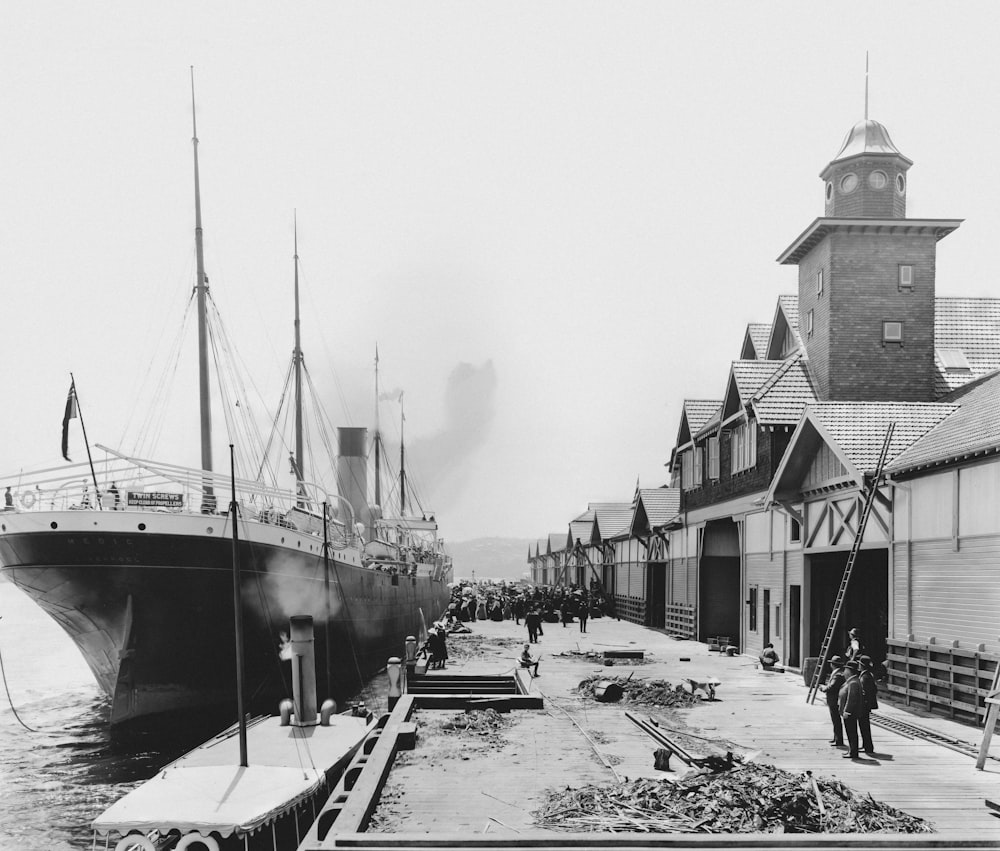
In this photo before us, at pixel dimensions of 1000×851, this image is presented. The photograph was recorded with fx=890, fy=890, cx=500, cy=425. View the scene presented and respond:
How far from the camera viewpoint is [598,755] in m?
13.9

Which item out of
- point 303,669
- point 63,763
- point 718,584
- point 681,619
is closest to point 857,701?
point 303,669

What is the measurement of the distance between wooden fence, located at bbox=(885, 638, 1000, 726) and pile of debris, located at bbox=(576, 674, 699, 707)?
14.8ft

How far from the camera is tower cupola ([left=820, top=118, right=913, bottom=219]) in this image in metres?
29.6

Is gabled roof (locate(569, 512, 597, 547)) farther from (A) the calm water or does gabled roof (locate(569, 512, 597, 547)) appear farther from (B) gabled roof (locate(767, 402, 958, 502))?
(B) gabled roof (locate(767, 402, 958, 502))

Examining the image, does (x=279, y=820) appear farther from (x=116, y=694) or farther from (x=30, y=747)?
(x=30, y=747)

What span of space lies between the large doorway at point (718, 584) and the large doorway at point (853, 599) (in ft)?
30.0

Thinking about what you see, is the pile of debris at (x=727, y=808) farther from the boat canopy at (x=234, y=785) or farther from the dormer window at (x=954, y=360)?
the dormer window at (x=954, y=360)

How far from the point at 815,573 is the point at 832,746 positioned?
11.4 meters

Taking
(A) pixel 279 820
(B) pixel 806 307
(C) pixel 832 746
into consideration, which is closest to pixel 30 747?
(A) pixel 279 820

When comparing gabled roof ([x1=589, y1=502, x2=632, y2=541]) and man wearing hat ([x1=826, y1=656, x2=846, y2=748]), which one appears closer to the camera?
man wearing hat ([x1=826, y1=656, x2=846, y2=748])

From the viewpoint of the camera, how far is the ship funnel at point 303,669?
1825cm

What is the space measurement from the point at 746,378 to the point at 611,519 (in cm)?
3713

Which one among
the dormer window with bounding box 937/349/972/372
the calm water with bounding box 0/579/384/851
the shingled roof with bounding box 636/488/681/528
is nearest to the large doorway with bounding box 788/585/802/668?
the dormer window with bounding box 937/349/972/372

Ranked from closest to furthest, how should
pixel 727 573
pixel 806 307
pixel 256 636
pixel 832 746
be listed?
pixel 832 746 → pixel 256 636 → pixel 806 307 → pixel 727 573
